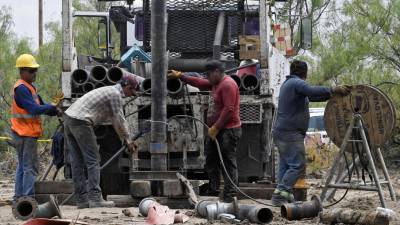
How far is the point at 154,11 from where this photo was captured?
37.3 feet

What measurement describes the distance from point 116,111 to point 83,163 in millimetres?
893

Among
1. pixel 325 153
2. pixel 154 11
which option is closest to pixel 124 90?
pixel 154 11

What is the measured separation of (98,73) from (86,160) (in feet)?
4.18

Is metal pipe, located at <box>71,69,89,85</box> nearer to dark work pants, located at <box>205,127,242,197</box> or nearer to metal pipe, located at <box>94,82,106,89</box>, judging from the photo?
metal pipe, located at <box>94,82,106,89</box>

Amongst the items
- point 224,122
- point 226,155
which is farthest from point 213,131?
point 226,155

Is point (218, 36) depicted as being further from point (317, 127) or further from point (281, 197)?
point (317, 127)

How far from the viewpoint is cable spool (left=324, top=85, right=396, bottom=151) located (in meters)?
10.8

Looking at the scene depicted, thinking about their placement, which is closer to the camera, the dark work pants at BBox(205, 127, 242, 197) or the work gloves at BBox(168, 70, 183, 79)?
the dark work pants at BBox(205, 127, 242, 197)

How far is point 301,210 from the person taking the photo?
385 inches

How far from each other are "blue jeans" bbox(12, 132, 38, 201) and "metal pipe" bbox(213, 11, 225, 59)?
311 centimetres

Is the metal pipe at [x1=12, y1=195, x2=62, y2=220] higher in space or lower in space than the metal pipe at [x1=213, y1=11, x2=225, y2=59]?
lower

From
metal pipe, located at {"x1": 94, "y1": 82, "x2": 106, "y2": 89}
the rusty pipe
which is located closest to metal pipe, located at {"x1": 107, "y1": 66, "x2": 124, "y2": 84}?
the rusty pipe

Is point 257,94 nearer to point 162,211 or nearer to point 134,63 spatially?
point 134,63

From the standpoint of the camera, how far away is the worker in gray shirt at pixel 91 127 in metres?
11.2
